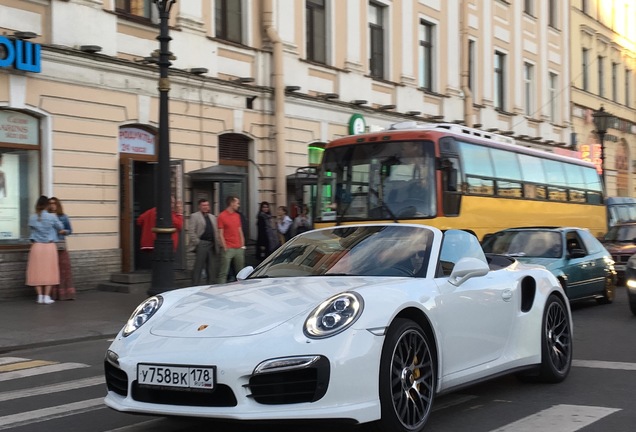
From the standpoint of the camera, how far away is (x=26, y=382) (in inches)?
304

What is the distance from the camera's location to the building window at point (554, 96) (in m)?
38.5

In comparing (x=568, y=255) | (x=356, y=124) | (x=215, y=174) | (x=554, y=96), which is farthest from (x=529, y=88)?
(x=568, y=255)

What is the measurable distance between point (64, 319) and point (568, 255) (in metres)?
7.69

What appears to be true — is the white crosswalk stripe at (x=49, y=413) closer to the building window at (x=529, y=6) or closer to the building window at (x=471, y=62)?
the building window at (x=471, y=62)

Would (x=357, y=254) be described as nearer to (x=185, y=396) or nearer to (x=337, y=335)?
(x=337, y=335)

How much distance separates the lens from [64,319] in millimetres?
12328

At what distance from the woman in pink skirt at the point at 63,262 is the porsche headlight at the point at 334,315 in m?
10.5

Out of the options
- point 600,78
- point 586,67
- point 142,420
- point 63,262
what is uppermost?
point 586,67

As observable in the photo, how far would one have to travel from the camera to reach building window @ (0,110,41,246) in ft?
49.5

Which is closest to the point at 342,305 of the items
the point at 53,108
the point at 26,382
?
the point at 26,382

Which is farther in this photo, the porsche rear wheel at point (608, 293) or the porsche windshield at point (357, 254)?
the porsche rear wheel at point (608, 293)

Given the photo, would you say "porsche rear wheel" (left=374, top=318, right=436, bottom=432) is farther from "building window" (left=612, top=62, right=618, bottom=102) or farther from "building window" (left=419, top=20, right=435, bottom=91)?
"building window" (left=612, top=62, right=618, bottom=102)

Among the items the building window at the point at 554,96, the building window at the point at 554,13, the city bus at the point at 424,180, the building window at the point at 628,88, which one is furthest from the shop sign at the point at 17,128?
the building window at the point at 628,88

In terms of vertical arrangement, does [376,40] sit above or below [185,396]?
above
